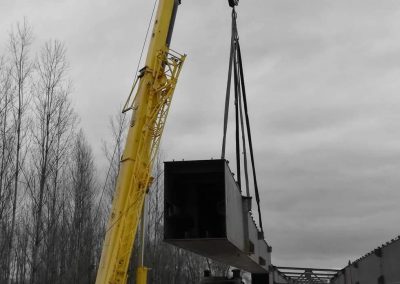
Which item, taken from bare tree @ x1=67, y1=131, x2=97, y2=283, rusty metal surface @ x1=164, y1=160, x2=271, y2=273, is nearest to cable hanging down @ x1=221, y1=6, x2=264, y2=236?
rusty metal surface @ x1=164, y1=160, x2=271, y2=273

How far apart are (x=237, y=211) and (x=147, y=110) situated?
201 inches

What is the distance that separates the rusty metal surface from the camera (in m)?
5.85

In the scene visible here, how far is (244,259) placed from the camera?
781 cm

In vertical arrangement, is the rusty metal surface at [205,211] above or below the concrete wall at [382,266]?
above

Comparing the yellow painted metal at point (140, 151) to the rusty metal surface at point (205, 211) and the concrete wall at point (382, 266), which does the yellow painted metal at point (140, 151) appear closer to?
the rusty metal surface at point (205, 211)

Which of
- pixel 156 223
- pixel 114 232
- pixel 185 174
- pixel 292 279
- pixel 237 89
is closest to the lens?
pixel 185 174

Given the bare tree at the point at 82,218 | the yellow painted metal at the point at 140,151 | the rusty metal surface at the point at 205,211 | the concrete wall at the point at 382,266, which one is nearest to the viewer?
the rusty metal surface at the point at 205,211

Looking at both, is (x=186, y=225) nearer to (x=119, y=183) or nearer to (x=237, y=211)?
(x=237, y=211)

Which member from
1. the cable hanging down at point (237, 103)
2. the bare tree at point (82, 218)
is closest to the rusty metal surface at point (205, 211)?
the cable hanging down at point (237, 103)

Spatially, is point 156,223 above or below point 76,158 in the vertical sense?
below

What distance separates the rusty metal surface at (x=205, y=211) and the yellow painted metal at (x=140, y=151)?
10.9ft

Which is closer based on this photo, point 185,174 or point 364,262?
point 185,174

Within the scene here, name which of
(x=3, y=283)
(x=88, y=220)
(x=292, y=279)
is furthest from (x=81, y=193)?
(x=292, y=279)

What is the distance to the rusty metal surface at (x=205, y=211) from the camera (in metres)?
5.85
